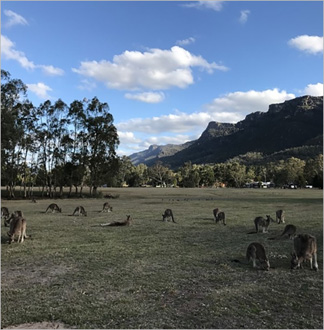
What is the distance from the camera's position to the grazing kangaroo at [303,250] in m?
8.95

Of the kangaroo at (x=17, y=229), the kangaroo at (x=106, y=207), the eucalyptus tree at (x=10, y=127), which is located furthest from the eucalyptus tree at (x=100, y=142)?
the kangaroo at (x=17, y=229)

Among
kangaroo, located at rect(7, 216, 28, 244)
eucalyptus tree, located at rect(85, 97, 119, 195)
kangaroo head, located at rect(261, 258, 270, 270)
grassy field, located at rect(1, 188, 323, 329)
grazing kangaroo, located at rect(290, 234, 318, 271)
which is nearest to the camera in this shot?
grassy field, located at rect(1, 188, 323, 329)

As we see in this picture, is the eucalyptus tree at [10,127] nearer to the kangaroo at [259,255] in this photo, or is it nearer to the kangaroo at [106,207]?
the kangaroo at [106,207]

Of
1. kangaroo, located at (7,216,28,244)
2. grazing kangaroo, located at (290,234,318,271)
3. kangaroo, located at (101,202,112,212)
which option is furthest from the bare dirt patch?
kangaroo, located at (101,202,112,212)

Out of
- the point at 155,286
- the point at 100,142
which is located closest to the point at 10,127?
the point at 100,142

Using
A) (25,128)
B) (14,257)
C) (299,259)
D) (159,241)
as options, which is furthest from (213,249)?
(25,128)

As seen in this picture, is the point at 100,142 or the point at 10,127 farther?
the point at 100,142

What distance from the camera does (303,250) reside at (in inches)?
357

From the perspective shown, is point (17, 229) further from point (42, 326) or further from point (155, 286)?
point (42, 326)

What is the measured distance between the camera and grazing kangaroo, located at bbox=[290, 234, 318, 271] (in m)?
8.95

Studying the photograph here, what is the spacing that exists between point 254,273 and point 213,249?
3040 mm

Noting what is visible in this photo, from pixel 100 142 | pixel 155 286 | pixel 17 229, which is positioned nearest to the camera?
pixel 155 286

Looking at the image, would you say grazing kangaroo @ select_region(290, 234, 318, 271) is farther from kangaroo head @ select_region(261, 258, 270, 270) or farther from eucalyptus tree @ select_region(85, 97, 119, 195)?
eucalyptus tree @ select_region(85, 97, 119, 195)

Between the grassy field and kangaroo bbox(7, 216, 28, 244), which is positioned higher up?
kangaroo bbox(7, 216, 28, 244)
